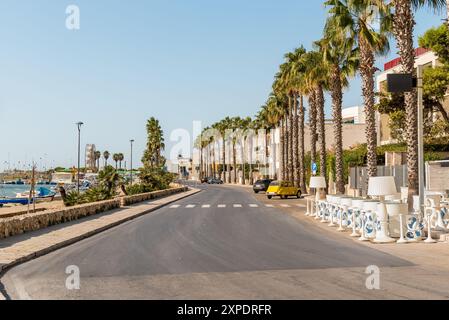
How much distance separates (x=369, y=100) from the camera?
2916cm

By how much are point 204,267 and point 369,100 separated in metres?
20.1

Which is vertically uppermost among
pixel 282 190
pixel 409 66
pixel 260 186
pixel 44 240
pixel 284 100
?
pixel 284 100

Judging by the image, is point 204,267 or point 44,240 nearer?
point 204,267

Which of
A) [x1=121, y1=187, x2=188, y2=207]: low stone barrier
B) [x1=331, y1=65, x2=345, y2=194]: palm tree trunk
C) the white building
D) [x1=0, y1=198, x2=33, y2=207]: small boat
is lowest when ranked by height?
[x1=0, y1=198, x2=33, y2=207]: small boat

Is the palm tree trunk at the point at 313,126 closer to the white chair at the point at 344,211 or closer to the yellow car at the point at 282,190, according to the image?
the yellow car at the point at 282,190

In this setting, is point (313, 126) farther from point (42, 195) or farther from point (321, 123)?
point (42, 195)

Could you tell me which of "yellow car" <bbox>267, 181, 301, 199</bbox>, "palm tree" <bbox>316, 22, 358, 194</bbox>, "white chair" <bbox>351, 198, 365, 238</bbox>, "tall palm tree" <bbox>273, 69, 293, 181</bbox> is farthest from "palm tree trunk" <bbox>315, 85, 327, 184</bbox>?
"white chair" <bbox>351, 198, 365, 238</bbox>

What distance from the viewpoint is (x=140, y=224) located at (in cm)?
2380

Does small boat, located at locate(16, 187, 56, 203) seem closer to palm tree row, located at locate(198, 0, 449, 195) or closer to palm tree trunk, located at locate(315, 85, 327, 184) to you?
palm tree row, located at locate(198, 0, 449, 195)

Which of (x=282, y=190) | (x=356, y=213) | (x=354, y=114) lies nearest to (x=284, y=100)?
(x=282, y=190)

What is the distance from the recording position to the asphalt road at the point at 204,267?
29.9 feet

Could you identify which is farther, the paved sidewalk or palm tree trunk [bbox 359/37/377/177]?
palm tree trunk [bbox 359/37/377/177]

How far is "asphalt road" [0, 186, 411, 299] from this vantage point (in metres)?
9.11

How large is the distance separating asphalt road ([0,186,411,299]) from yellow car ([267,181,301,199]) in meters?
30.7
